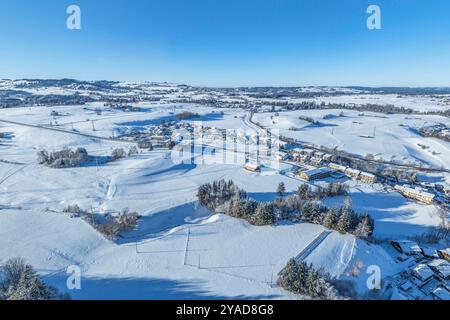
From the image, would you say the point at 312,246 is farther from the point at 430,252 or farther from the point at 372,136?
the point at 372,136

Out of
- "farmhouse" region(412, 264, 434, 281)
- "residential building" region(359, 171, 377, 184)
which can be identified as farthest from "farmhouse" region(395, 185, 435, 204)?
"farmhouse" region(412, 264, 434, 281)

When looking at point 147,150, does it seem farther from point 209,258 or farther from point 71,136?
point 209,258

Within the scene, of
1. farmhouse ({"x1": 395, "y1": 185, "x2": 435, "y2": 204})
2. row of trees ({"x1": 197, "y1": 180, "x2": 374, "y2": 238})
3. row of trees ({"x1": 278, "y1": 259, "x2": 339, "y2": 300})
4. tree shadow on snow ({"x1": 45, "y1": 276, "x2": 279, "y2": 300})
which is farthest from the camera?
farmhouse ({"x1": 395, "y1": 185, "x2": 435, "y2": 204})

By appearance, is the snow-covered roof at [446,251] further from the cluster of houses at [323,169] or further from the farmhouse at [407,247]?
the cluster of houses at [323,169]

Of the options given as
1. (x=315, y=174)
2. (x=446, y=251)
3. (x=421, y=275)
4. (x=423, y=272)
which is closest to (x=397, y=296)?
(x=421, y=275)

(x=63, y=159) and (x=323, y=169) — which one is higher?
(x=63, y=159)

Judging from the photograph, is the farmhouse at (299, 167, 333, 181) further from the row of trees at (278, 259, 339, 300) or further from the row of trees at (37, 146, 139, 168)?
the row of trees at (37, 146, 139, 168)

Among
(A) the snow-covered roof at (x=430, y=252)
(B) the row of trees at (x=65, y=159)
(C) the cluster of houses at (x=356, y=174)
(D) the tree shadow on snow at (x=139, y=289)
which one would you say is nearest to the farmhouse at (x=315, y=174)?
(C) the cluster of houses at (x=356, y=174)

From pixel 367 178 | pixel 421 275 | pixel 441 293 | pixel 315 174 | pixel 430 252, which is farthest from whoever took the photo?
pixel 315 174
